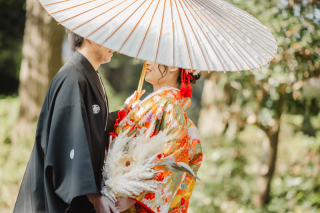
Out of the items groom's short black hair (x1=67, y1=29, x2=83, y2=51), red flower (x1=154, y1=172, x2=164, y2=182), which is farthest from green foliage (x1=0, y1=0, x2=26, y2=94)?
red flower (x1=154, y1=172, x2=164, y2=182)

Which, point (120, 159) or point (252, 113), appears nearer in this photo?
point (120, 159)

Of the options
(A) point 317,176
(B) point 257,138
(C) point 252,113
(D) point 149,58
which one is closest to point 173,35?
(D) point 149,58

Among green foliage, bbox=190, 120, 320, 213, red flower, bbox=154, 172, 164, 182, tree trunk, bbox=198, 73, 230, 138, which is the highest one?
red flower, bbox=154, 172, 164, 182

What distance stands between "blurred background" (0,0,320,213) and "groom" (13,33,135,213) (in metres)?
2.39

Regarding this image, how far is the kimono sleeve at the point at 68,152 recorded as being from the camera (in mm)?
1359

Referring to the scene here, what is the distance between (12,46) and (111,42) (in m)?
8.78

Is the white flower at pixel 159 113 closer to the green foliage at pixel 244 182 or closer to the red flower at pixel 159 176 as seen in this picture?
the red flower at pixel 159 176

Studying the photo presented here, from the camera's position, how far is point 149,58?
4.05 feet

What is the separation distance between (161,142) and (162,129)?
116 millimetres

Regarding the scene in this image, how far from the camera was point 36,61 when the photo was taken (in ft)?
15.5

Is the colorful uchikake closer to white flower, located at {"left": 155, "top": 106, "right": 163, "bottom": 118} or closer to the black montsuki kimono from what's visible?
white flower, located at {"left": 155, "top": 106, "right": 163, "bottom": 118}

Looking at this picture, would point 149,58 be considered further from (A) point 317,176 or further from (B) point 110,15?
(A) point 317,176

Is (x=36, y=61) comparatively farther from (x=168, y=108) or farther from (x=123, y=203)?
(x=123, y=203)

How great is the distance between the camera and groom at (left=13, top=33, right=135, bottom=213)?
4.53 feet
